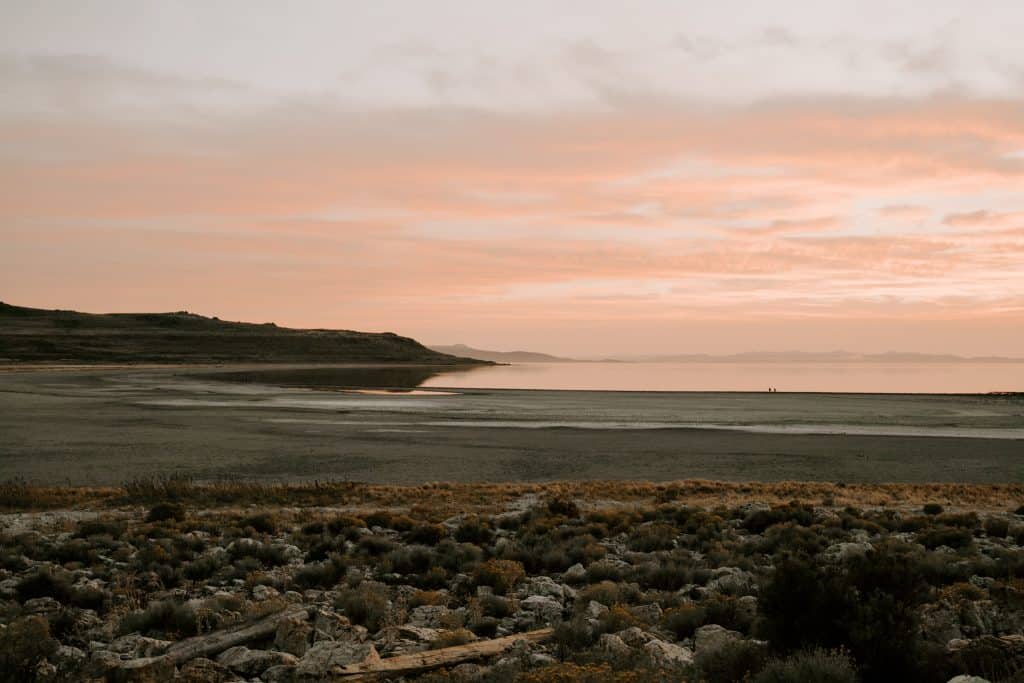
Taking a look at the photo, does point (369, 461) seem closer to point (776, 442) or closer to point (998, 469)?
point (776, 442)

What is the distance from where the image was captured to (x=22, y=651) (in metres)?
7.52

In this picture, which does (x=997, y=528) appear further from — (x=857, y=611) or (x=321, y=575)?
(x=321, y=575)

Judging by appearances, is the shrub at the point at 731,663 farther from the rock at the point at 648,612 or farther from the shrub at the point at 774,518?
the shrub at the point at 774,518

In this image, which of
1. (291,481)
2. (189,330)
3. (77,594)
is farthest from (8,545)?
(189,330)


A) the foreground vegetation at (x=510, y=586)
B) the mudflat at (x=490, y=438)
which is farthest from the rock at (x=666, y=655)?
the mudflat at (x=490, y=438)

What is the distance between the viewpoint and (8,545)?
47.8ft

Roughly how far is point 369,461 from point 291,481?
17.3ft

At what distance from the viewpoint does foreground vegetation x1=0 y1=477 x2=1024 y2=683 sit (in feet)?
26.3

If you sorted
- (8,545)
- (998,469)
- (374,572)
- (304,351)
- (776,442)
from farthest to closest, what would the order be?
(304,351) < (776,442) < (998,469) < (8,545) < (374,572)

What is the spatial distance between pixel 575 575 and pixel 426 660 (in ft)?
16.1

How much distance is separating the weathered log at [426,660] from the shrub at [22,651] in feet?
8.91

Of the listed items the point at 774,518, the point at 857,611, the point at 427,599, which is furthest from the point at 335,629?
the point at 774,518

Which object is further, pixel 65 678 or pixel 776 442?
pixel 776 442

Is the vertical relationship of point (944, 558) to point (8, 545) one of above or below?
above
